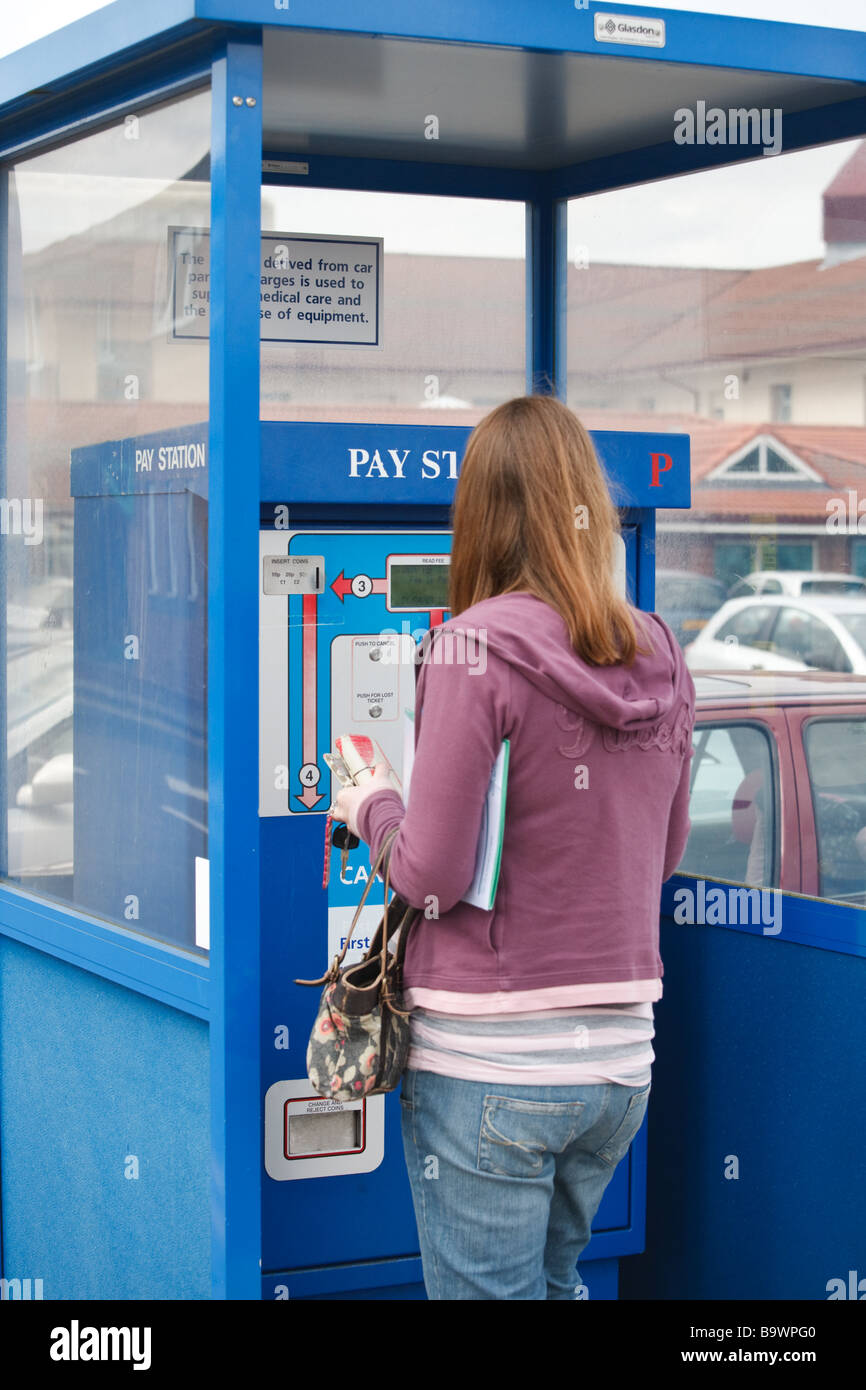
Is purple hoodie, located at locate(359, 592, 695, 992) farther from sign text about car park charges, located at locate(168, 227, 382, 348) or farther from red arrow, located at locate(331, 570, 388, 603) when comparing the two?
sign text about car park charges, located at locate(168, 227, 382, 348)

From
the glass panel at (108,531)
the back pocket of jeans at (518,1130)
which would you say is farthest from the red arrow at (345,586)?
the back pocket of jeans at (518,1130)

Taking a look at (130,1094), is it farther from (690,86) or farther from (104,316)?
(690,86)

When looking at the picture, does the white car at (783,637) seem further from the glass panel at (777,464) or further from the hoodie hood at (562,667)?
the hoodie hood at (562,667)

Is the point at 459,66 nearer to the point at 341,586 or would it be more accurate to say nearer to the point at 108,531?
the point at 341,586

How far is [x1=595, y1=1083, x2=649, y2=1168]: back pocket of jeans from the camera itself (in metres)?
2.05

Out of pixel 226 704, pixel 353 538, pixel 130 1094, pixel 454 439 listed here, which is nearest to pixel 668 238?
pixel 454 439

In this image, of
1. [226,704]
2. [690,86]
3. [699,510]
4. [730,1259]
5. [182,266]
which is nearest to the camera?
[226,704]

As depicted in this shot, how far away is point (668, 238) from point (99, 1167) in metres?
2.29

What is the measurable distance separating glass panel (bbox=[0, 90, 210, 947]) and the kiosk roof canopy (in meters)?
0.14

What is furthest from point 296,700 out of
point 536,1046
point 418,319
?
point 418,319

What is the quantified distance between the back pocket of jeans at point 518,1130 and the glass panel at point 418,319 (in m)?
1.89

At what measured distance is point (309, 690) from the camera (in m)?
2.66

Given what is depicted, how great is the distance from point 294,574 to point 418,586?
0.24 meters

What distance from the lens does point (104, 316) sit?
8.91 feet
